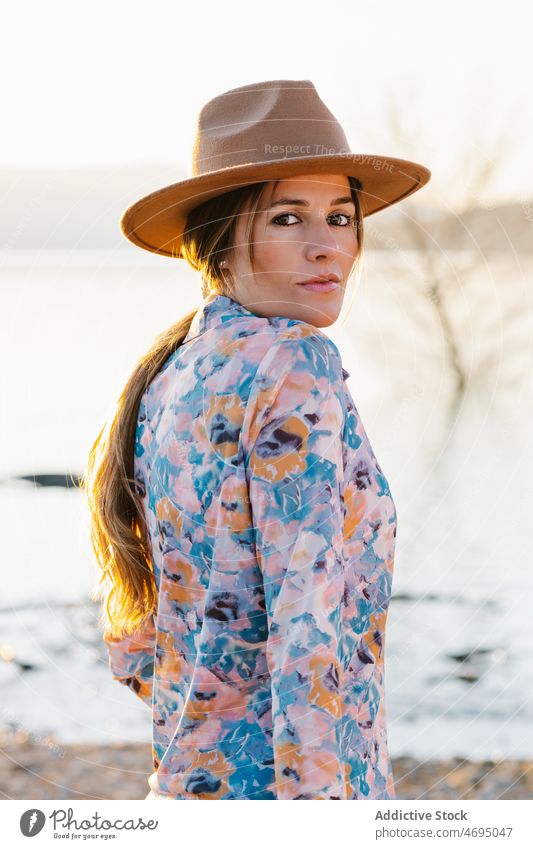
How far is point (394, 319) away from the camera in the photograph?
7305 mm

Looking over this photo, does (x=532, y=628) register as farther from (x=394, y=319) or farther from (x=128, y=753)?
(x=128, y=753)

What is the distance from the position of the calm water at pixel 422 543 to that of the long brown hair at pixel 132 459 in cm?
299

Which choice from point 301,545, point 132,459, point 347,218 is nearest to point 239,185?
point 347,218

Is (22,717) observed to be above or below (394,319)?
below

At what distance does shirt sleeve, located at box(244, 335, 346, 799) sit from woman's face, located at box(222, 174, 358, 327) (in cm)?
17

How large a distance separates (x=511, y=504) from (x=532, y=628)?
4.04 feet

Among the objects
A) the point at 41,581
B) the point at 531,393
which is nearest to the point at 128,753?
the point at 41,581

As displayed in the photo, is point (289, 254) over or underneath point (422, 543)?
over

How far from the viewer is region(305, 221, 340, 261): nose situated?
153cm

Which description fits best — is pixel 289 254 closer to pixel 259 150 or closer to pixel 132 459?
pixel 259 150

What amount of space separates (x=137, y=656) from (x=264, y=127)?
0.98 metres

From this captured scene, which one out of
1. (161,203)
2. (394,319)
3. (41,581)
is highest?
(161,203)

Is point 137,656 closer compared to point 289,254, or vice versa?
point 289,254

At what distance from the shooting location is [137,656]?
1854 mm
